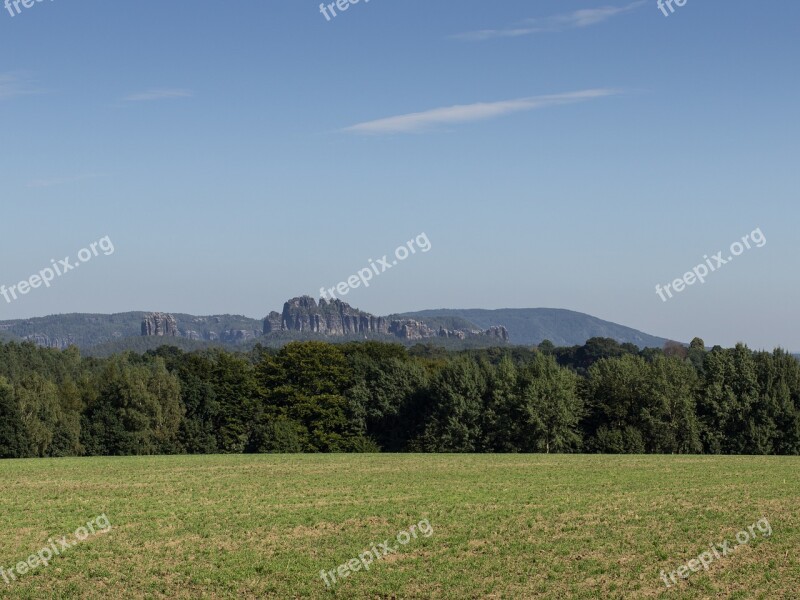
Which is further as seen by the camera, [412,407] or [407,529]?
[412,407]

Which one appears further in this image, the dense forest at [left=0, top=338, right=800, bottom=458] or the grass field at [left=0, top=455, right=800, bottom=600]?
the dense forest at [left=0, top=338, right=800, bottom=458]

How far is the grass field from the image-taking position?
24.7 meters

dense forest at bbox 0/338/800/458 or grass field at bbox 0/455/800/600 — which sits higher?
dense forest at bbox 0/338/800/458

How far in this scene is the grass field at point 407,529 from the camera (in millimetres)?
24719

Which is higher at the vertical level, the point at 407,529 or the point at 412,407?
the point at 412,407

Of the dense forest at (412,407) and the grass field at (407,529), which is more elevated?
the dense forest at (412,407)

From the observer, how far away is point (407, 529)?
32.3 metres

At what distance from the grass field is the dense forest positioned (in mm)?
26002

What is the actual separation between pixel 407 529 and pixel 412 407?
193 ft

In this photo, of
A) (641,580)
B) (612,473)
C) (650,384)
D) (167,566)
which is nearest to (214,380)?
(650,384)

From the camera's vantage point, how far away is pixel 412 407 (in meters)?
91.2

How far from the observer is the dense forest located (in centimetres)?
8081

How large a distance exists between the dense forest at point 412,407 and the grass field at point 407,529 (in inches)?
1024

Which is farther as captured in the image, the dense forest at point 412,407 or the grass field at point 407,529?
the dense forest at point 412,407
